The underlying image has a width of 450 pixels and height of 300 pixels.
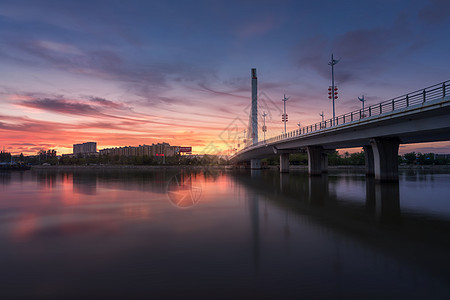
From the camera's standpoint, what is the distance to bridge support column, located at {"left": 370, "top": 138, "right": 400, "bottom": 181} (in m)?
41.0

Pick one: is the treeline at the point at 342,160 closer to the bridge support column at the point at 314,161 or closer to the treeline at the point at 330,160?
the treeline at the point at 330,160

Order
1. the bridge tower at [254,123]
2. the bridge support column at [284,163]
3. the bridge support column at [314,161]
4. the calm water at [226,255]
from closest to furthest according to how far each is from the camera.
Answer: the calm water at [226,255], the bridge support column at [314,161], the bridge support column at [284,163], the bridge tower at [254,123]

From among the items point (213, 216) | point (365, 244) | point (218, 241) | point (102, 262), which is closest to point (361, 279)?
point (365, 244)

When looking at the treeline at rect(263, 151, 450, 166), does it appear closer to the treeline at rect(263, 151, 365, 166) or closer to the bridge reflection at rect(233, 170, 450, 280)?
the treeline at rect(263, 151, 365, 166)

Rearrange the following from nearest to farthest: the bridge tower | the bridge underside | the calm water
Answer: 1. the calm water
2. the bridge underside
3. the bridge tower

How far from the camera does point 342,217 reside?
1784 cm

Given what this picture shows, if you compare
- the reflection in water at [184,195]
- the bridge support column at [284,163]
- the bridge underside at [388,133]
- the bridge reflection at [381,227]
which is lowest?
the reflection in water at [184,195]

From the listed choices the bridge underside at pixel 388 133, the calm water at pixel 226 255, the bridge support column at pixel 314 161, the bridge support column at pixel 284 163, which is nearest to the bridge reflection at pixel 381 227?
the calm water at pixel 226 255

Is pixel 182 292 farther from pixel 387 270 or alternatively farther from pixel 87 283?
pixel 387 270

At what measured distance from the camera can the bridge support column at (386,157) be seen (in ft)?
135

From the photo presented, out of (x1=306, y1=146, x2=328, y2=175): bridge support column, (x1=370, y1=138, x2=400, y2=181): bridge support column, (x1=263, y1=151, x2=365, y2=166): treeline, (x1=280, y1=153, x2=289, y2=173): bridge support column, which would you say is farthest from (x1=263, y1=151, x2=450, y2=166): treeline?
(x1=370, y1=138, x2=400, y2=181): bridge support column

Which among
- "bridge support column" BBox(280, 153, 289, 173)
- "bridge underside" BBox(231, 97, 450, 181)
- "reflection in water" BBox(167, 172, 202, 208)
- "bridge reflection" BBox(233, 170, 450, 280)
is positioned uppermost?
"bridge underside" BBox(231, 97, 450, 181)

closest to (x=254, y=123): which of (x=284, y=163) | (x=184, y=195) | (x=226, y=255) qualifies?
(x=284, y=163)

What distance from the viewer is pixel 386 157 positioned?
136 feet
